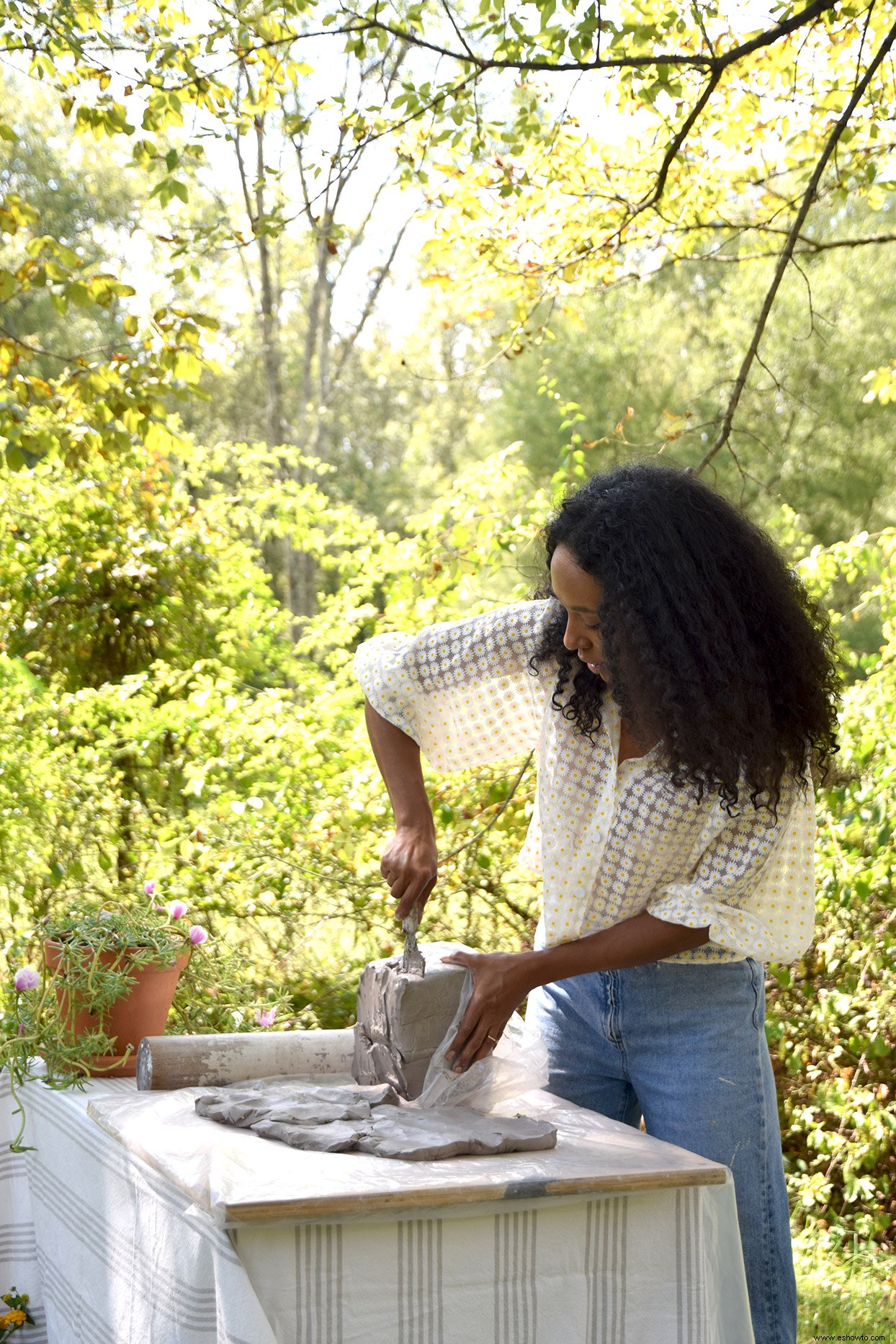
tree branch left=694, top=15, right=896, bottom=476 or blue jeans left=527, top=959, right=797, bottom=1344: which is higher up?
tree branch left=694, top=15, right=896, bottom=476

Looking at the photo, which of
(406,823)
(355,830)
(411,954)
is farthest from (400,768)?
(355,830)

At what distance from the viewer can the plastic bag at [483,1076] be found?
1.88 m

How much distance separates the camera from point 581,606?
6.15ft

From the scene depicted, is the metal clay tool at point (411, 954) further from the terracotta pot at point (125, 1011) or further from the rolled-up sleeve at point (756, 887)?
the terracotta pot at point (125, 1011)

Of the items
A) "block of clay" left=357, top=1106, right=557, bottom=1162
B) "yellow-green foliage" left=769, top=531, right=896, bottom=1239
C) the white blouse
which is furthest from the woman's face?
"yellow-green foliage" left=769, top=531, right=896, bottom=1239

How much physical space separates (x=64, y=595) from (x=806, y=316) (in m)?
10.5

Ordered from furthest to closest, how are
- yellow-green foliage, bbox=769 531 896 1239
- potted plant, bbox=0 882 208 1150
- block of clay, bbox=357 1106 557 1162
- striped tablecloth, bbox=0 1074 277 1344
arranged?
yellow-green foliage, bbox=769 531 896 1239 < potted plant, bbox=0 882 208 1150 < block of clay, bbox=357 1106 557 1162 < striped tablecloth, bbox=0 1074 277 1344

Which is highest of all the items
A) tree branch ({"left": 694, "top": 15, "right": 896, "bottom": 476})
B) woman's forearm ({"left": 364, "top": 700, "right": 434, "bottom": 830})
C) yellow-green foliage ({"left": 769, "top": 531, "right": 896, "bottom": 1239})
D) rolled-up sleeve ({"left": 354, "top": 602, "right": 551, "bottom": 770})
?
tree branch ({"left": 694, "top": 15, "right": 896, "bottom": 476})

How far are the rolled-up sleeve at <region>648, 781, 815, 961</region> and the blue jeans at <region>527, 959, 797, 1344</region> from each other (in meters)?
0.09

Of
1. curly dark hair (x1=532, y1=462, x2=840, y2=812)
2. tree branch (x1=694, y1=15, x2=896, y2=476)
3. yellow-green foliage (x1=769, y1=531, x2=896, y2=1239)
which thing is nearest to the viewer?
curly dark hair (x1=532, y1=462, x2=840, y2=812)

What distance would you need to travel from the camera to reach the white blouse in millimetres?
1786

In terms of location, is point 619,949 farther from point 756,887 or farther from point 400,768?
point 400,768

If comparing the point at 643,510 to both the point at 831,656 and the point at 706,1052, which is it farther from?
the point at 706,1052

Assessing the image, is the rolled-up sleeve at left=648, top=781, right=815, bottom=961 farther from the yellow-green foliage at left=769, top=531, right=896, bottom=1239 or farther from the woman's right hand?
the yellow-green foliage at left=769, top=531, right=896, bottom=1239
